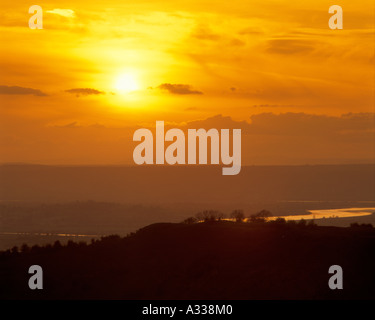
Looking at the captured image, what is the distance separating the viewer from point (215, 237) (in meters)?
32.5

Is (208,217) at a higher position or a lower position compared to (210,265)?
higher

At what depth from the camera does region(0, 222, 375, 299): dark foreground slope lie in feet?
91.1

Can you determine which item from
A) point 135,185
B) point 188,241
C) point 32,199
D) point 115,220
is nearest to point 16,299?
point 188,241

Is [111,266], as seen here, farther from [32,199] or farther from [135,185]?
[135,185]

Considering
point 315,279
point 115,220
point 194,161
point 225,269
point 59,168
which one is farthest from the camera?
point 59,168

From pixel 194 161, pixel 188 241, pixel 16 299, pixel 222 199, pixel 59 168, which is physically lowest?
pixel 16 299

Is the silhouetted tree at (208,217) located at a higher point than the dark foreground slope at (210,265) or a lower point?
higher

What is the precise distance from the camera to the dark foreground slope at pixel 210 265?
27.8 meters

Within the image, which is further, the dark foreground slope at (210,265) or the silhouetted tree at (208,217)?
the silhouetted tree at (208,217)

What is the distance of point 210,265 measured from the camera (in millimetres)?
29953

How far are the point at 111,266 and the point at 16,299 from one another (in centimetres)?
399

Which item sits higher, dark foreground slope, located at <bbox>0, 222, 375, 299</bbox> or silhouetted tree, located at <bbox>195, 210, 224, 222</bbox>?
silhouetted tree, located at <bbox>195, 210, 224, 222</bbox>

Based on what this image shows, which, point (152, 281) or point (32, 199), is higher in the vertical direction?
point (32, 199)

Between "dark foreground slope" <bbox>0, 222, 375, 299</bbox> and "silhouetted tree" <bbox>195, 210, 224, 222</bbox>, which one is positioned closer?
"dark foreground slope" <bbox>0, 222, 375, 299</bbox>
